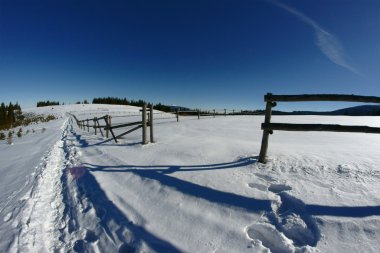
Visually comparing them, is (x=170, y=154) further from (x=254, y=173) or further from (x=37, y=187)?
(x=37, y=187)

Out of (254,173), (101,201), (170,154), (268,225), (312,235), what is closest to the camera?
(312,235)

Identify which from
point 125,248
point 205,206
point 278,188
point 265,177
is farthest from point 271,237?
point 125,248

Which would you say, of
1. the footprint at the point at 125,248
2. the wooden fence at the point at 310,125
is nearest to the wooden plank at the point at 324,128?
the wooden fence at the point at 310,125

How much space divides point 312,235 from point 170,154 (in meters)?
4.30

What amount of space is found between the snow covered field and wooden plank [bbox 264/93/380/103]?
1327 mm

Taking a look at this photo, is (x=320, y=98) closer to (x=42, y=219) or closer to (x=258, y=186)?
(x=258, y=186)

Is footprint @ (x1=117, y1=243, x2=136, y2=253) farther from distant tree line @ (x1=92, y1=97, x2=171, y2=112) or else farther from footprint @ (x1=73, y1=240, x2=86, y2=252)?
distant tree line @ (x1=92, y1=97, x2=171, y2=112)

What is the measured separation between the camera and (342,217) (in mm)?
2830

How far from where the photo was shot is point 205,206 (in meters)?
3.35

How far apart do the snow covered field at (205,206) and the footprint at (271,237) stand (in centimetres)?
1

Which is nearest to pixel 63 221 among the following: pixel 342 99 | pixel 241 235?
pixel 241 235

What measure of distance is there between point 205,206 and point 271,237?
41.1 inches

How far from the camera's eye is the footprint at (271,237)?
2.45m

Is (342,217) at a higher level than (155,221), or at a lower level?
higher
